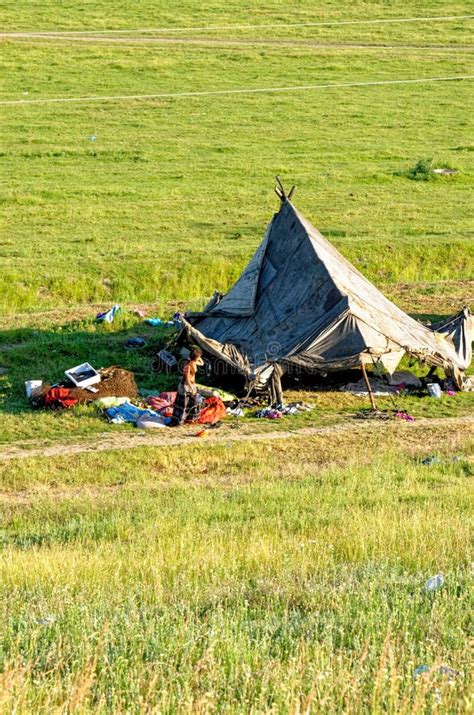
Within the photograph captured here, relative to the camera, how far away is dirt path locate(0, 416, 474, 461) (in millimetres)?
15344

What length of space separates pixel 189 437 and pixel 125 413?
3.94 feet

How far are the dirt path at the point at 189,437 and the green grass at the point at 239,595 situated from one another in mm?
1444

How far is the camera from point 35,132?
130ft

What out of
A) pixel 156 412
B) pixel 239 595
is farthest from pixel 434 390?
pixel 239 595

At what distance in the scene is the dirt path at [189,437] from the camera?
15344 millimetres

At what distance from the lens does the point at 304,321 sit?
59.4 feet

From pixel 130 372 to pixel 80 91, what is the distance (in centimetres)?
3008

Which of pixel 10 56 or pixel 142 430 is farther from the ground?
pixel 10 56

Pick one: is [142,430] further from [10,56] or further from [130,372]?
[10,56]

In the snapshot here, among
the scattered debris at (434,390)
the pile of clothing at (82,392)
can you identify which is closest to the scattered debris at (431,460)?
the scattered debris at (434,390)

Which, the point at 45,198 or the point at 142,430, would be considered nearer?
the point at 142,430

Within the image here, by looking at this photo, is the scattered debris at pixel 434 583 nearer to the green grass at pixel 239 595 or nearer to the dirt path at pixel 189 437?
the green grass at pixel 239 595

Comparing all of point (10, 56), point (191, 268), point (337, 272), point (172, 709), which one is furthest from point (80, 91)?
point (172, 709)

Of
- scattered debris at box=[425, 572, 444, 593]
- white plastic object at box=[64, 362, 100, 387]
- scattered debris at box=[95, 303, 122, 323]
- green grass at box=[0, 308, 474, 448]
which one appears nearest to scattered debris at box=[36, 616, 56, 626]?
scattered debris at box=[425, 572, 444, 593]
